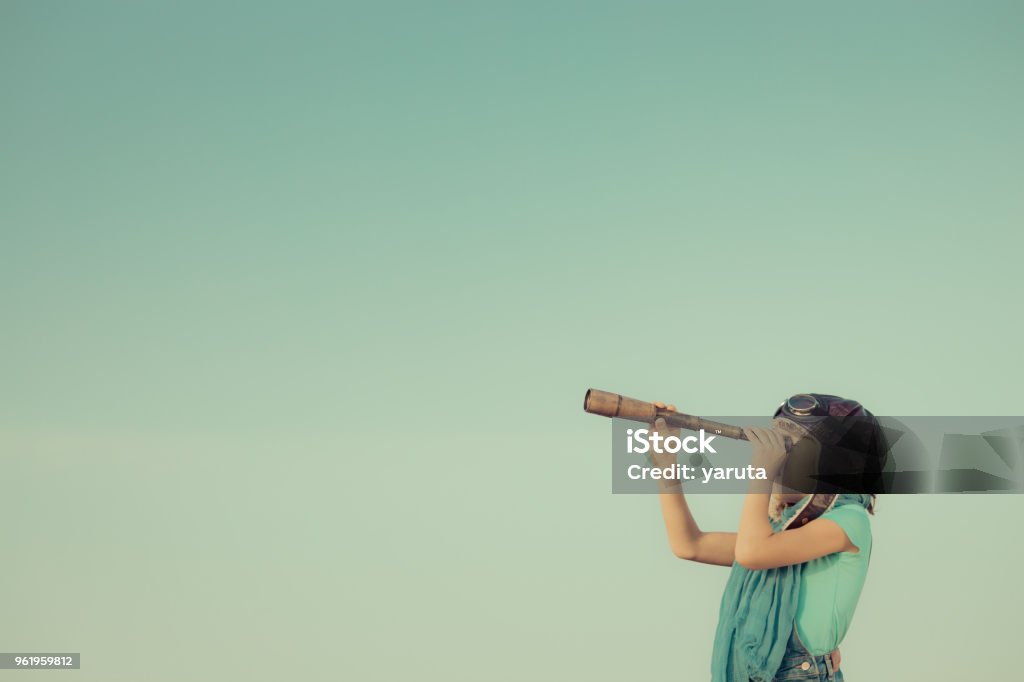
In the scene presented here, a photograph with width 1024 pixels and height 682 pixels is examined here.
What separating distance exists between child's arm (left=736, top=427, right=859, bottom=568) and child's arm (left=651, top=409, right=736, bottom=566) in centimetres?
30

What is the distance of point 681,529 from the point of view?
3508mm

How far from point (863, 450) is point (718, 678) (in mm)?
838


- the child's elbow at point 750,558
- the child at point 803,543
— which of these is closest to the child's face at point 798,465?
the child at point 803,543

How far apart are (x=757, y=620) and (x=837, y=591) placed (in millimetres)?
254

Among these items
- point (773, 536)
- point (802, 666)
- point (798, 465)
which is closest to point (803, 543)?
point (773, 536)

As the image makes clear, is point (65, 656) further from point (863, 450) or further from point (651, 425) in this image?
point (863, 450)

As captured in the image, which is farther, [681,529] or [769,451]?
[681,529]

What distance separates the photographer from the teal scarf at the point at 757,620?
3.21 m

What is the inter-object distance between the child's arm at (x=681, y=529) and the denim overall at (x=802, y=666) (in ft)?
1.35

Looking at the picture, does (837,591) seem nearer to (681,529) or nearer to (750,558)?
(750,558)

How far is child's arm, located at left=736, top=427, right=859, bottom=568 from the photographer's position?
3.20 metres

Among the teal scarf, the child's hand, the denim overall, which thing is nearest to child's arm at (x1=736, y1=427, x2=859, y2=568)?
the child's hand

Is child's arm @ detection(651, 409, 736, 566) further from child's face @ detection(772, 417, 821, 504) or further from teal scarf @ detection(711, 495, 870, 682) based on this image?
child's face @ detection(772, 417, 821, 504)

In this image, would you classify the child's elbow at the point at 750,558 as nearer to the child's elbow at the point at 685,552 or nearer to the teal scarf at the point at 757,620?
the teal scarf at the point at 757,620
